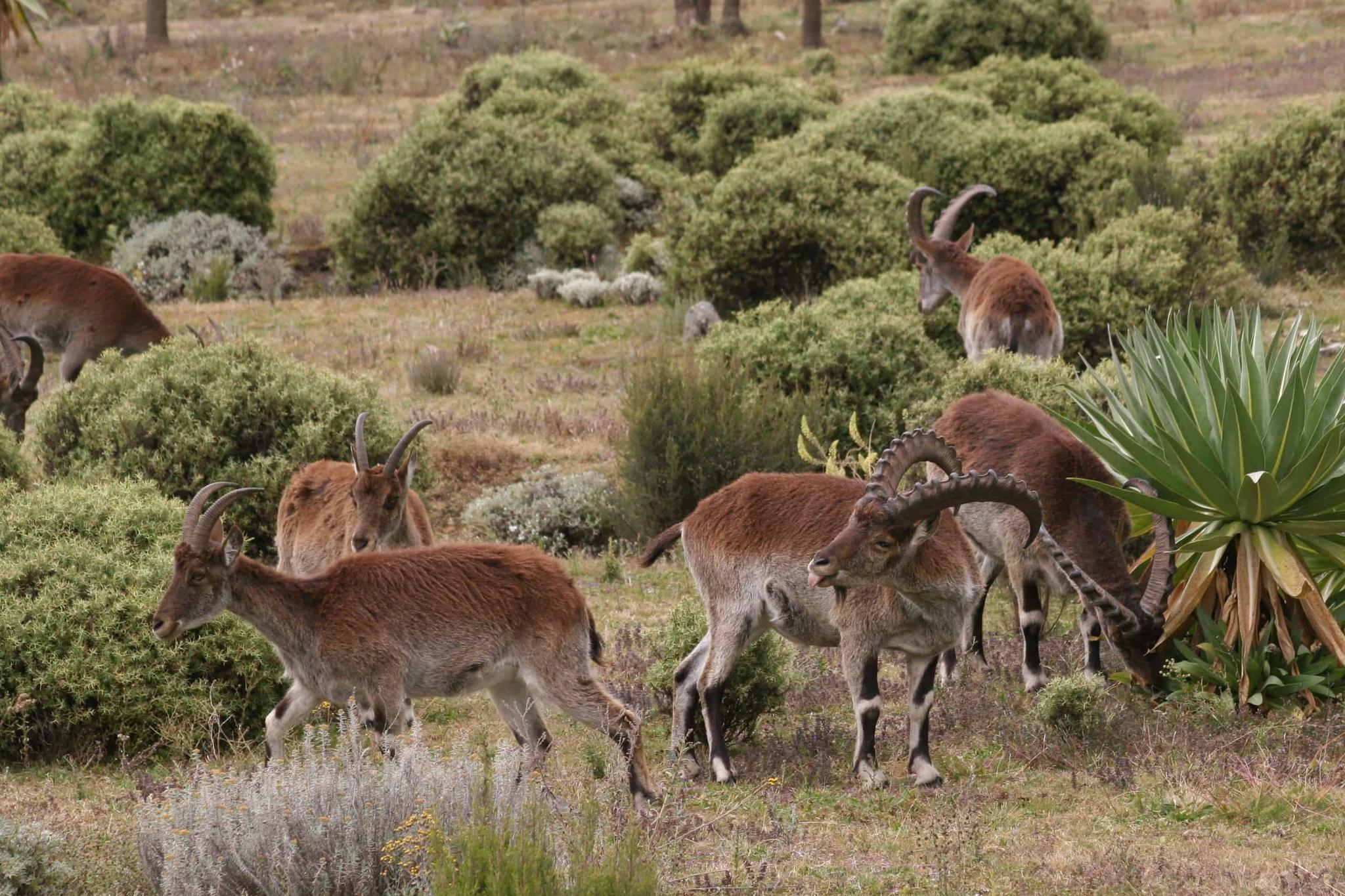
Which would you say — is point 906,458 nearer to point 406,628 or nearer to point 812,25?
point 406,628

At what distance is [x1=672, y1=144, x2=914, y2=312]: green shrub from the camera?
19703 millimetres

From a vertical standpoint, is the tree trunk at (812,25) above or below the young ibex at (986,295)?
above

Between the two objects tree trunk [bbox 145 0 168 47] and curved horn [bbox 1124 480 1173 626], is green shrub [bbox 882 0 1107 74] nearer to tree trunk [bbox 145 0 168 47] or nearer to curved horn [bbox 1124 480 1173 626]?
tree trunk [bbox 145 0 168 47]

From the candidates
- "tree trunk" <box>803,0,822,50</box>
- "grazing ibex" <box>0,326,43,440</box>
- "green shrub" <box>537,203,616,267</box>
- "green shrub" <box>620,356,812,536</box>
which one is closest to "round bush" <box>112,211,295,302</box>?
"green shrub" <box>537,203,616,267</box>

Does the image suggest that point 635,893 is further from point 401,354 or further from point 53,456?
point 401,354

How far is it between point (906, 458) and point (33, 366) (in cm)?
993

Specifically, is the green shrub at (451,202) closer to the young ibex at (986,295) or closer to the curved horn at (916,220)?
the curved horn at (916,220)

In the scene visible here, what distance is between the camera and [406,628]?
7.57 metres

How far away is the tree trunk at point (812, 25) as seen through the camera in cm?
4066

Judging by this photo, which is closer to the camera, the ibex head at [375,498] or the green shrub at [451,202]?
the ibex head at [375,498]

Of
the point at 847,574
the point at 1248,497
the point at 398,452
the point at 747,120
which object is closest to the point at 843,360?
the point at 398,452

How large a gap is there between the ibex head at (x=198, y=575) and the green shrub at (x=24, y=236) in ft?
48.9


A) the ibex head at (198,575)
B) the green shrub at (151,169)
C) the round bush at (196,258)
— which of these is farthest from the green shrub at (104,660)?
the green shrub at (151,169)

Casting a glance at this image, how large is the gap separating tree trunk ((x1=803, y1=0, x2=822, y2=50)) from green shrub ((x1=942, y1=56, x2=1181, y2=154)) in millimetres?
11987
